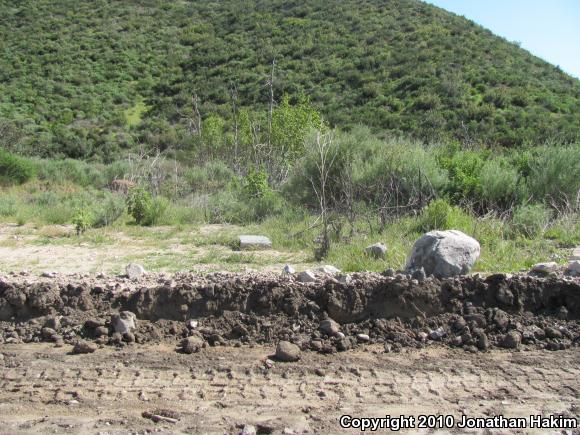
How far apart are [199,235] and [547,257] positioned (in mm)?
5188

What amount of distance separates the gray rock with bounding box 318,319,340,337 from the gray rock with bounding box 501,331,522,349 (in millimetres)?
1315

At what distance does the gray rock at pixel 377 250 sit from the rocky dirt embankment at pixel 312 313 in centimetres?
151

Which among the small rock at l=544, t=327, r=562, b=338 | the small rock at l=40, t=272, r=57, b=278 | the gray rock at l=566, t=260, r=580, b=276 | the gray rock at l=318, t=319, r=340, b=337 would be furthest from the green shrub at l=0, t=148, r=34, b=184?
the small rock at l=544, t=327, r=562, b=338

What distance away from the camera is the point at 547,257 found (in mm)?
6887

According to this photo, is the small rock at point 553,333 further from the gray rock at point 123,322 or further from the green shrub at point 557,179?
the green shrub at point 557,179

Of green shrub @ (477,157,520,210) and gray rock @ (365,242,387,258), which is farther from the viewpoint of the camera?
green shrub @ (477,157,520,210)

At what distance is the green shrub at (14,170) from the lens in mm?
17922

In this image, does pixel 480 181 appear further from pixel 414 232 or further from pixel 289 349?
pixel 289 349

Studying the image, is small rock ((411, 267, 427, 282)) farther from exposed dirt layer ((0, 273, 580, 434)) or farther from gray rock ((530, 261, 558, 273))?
gray rock ((530, 261, 558, 273))

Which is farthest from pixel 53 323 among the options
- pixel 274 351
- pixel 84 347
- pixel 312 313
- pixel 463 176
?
pixel 463 176

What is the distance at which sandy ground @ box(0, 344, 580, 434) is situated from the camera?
3479 millimetres

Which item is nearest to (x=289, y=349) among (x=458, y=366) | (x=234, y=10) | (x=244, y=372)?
(x=244, y=372)

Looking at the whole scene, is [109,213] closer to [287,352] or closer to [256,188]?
[256,188]

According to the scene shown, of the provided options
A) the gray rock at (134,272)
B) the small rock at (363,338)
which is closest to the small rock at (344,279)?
the small rock at (363,338)
